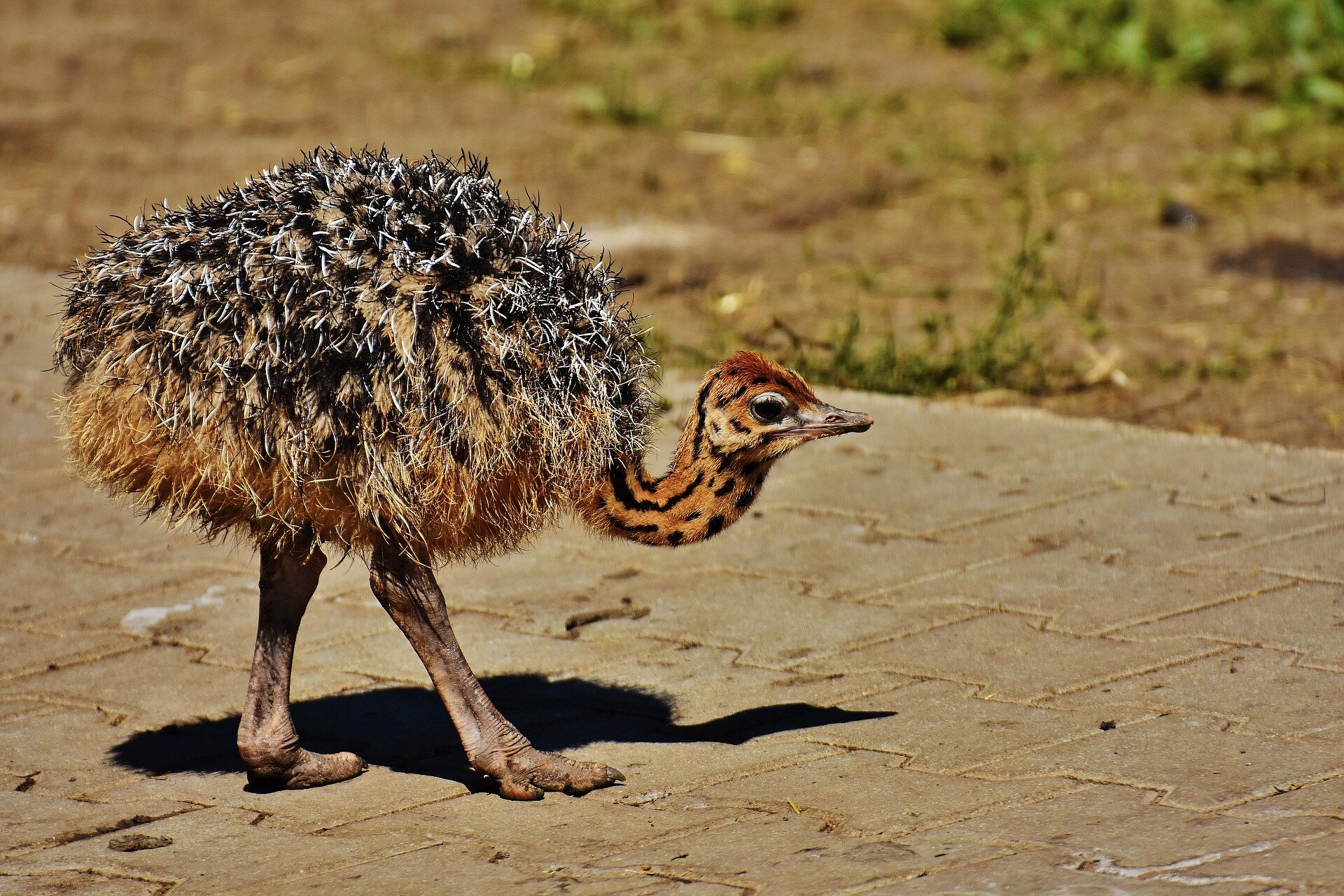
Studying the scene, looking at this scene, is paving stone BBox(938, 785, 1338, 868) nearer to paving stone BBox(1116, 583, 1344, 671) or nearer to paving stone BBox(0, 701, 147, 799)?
paving stone BBox(1116, 583, 1344, 671)

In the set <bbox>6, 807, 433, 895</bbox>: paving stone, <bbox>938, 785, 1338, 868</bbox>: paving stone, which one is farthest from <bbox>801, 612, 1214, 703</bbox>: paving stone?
<bbox>6, 807, 433, 895</bbox>: paving stone

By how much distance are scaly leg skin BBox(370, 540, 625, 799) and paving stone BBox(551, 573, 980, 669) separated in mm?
976

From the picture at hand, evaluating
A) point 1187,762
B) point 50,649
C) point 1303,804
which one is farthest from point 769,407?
point 50,649

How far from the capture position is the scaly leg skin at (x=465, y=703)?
4.13 meters

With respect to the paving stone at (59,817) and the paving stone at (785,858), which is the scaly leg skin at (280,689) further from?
the paving stone at (785,858)

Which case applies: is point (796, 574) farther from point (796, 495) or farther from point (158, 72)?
point (158, 72)

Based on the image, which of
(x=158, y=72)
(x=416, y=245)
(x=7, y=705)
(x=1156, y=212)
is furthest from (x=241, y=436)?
(x=158, y=72)

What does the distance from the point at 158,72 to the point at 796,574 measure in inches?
341

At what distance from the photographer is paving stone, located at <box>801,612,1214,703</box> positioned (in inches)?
181

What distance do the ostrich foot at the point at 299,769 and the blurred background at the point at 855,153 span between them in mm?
3458

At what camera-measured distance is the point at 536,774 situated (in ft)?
13.6

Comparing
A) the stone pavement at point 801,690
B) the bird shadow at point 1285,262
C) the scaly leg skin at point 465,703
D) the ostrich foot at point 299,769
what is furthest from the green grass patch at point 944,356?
the ostrich foot at point 299,769

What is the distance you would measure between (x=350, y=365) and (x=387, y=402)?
5.1 inches

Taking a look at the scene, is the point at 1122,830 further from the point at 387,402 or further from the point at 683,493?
the point at 387,402
